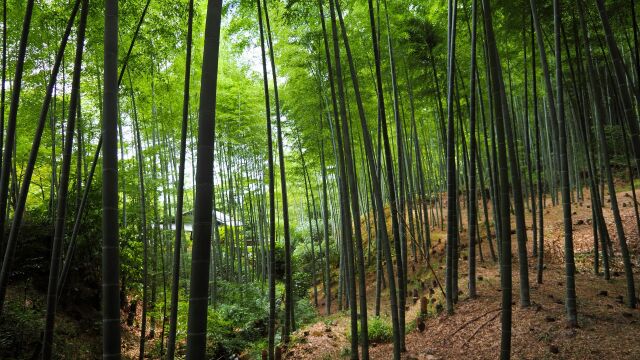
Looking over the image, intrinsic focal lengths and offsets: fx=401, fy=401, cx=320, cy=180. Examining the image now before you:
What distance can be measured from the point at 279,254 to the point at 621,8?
1241cm

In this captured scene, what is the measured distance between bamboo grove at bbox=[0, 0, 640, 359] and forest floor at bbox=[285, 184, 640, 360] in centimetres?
18

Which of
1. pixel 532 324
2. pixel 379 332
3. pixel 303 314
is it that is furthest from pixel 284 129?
pixel 532 324

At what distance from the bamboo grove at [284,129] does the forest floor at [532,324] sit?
0.59ft

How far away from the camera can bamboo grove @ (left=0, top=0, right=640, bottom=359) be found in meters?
2.82

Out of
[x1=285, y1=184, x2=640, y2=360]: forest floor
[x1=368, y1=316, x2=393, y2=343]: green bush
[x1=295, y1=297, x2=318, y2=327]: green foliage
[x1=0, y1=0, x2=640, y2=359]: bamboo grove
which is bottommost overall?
[x1=295, y1=297, x2=318, y2=327]: green foliage

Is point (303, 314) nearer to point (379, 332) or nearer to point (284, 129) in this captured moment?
point (379, 332)

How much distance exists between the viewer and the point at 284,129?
970 cm

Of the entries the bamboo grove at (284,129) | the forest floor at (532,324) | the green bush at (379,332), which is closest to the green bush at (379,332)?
the green bush at (379,332)

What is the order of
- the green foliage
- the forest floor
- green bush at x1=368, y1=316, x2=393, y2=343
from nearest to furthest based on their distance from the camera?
1. the forest floor
2. green bush at x1=368, y1=316, x2=393, y2=343
3. the green foliage

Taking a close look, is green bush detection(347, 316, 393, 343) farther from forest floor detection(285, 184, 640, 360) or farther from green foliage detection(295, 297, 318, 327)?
green foliage detection(295, 297, 318, 327)

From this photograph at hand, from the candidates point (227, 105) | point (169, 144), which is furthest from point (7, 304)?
point (227, 105)

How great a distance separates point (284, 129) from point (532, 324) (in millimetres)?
6830

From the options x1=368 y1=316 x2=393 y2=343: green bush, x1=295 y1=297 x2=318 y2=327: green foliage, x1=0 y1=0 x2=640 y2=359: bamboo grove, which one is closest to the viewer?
x1=0 y1=0 x2=640 y2=359: bamboo grove

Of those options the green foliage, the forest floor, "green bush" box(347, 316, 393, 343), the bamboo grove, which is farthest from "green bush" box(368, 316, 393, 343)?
the green foliage
